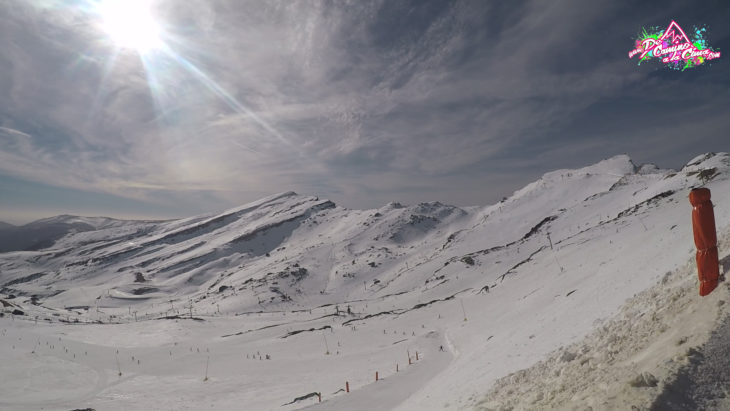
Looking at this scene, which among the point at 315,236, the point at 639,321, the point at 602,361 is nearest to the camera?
the point at 602,361

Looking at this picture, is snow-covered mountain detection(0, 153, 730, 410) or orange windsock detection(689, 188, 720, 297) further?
snow-covered mountain detection(0, 153, 730, 410)

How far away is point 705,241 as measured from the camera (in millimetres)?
5961

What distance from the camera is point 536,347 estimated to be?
35.9ft

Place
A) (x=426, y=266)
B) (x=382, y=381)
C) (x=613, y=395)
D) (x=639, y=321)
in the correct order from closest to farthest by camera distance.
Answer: (x=613, y=395), (x=639, y=321), (x=382, y=381), (x=426, y=266)

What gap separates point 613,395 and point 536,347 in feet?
23.2

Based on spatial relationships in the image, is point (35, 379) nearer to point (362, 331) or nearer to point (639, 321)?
point (362, 331)

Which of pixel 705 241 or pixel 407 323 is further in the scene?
pixel 407 323

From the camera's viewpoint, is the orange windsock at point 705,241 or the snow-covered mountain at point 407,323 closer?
the orange windsock at point 705,241

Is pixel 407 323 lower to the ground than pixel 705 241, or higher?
lower

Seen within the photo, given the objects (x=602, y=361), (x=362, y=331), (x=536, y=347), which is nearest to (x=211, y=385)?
(x=362, y=331)

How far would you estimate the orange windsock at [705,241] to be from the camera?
5746 mm

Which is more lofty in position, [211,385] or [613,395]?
[613,395]

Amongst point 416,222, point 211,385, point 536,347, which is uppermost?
point 416,222

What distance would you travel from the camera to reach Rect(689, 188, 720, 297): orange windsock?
5746 mm
